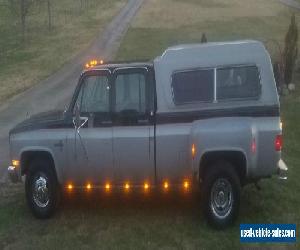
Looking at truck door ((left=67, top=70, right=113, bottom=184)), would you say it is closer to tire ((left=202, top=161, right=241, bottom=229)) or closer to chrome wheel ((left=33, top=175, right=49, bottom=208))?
chrome wheel ((left=33, top=175, right=49, bottom=208))

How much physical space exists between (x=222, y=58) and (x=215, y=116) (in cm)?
101

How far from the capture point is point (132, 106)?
354 inches

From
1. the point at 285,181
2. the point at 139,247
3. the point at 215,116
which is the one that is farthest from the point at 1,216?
the point at 285,181

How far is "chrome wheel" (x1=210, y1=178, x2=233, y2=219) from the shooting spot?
8727mm

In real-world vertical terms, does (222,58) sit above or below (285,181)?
above

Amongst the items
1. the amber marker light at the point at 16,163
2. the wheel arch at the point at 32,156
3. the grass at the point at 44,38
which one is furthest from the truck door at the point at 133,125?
the grass at the point at 44,38

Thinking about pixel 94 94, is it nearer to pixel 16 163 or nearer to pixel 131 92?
pixel 131 92

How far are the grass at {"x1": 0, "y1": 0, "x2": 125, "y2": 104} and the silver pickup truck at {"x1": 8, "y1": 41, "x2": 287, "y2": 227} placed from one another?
38.7ft

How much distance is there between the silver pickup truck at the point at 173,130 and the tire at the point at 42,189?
2 cm

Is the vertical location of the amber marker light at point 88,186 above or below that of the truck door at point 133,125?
below

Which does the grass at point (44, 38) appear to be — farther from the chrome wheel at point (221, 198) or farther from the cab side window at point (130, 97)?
the chrome wheel at point (221, 198)

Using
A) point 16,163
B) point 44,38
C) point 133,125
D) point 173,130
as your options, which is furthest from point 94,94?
point 44,38

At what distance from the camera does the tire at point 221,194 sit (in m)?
8.62

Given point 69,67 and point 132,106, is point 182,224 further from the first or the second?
point 69,67
